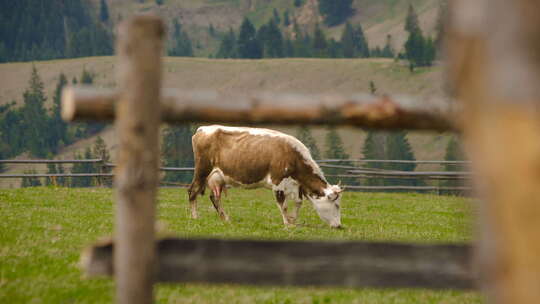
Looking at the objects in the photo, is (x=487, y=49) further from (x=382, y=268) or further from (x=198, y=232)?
(x=198, y=232)

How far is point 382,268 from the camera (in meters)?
3.53

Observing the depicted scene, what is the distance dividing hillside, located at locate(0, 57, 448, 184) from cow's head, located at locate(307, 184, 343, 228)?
12296 centimetres

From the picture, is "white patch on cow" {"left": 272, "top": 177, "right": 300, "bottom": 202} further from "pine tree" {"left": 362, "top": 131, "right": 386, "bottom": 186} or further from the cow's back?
"pine tree" {"left": 362, "top": 131, "right": 386, "bottom": 186}

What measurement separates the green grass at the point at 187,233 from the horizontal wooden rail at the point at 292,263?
0.30 m

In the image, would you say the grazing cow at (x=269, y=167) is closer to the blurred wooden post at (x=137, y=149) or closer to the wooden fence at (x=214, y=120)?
the wooden fence at (x=214, y=120)

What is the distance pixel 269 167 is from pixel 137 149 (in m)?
10.3

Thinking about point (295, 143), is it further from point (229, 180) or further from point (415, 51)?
point (415, 51)

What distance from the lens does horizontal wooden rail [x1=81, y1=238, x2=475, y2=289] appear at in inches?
138

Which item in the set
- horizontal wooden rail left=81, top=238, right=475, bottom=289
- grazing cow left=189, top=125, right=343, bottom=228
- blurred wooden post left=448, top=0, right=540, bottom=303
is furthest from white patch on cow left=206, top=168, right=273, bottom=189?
blurred wooden post left=448, top=0, right=540, bottom=303

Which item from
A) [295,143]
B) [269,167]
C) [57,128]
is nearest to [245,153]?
[269,167]

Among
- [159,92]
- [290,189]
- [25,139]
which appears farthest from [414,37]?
[159,92]

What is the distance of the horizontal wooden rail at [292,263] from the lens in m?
3.49

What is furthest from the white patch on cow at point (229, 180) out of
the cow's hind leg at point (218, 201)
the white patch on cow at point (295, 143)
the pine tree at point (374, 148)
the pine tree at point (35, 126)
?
the pine tree at point (35, 126)

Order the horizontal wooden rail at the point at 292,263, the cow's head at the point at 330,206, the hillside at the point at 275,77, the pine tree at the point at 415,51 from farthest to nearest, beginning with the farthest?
the pine tree at the point at 415,51, the hillside at the point at 275,77, the cow's head at the point at 330,206, the horizontal wooden rail at the point at 292,263
